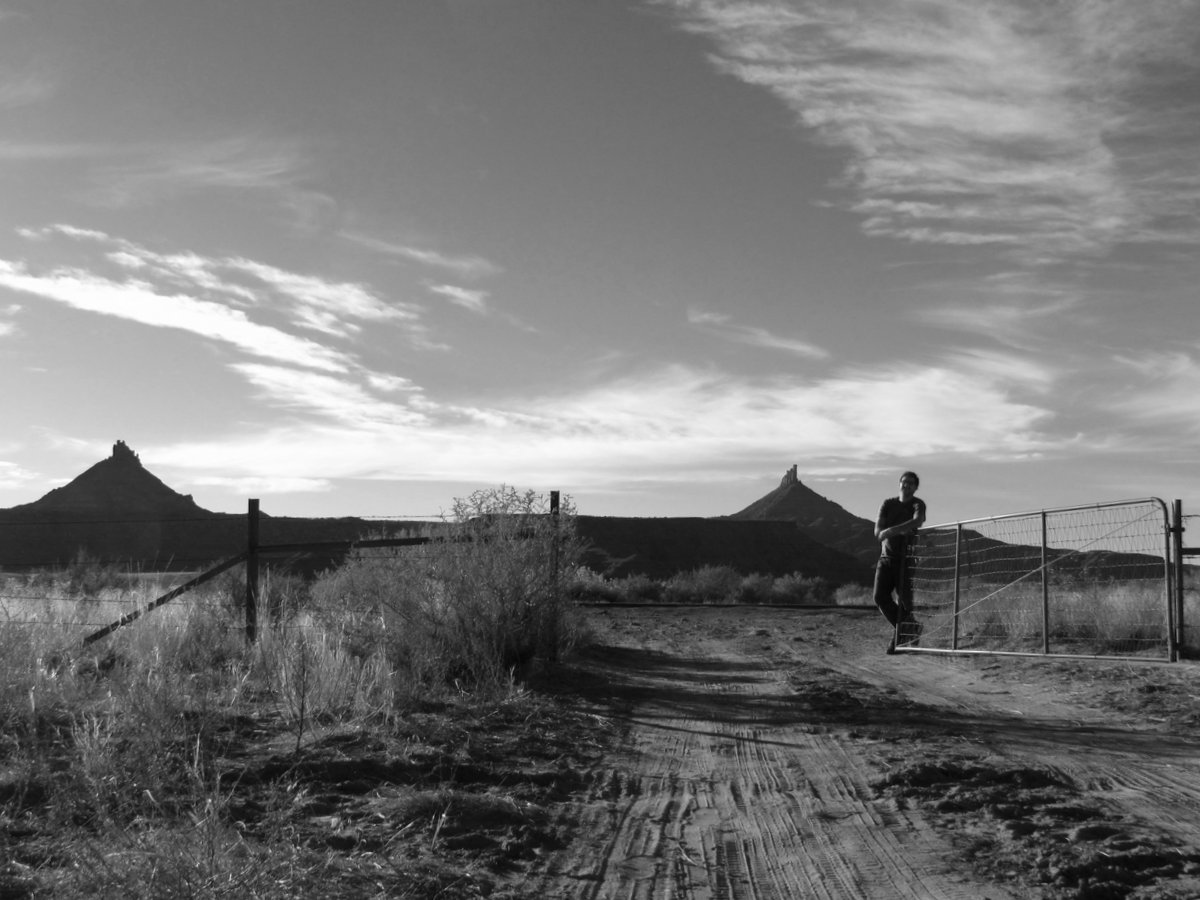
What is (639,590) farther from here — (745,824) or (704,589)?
(745,824)

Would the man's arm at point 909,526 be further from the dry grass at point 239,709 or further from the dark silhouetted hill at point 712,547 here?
the dark silhouetted hill at point 712,547

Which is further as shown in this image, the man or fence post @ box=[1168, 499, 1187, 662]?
the man

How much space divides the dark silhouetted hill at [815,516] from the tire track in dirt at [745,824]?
73543mm

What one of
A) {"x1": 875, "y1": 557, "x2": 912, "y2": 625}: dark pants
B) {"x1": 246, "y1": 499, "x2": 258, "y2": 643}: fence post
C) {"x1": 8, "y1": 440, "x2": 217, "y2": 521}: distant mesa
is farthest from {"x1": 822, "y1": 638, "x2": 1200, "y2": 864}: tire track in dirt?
{"x1": 8, "y1": 440, "x2": 217, "y2": 521}: distant mesa

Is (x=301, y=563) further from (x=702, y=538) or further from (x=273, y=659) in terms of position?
(x=273, y=659)

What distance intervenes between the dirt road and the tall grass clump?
3.08 ft

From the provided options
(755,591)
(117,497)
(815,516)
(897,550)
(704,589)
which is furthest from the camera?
(815,516)

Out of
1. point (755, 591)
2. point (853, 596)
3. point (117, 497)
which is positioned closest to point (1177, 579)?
point (853, 596)

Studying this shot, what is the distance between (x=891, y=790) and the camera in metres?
6.10

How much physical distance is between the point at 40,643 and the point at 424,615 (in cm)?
359

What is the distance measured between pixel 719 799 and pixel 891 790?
99 centimetres

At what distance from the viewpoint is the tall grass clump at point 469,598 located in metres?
10.5

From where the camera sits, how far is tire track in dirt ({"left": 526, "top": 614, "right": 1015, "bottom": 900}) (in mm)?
4484

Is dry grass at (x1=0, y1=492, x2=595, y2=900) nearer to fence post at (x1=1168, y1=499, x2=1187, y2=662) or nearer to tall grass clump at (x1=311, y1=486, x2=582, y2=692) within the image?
tall grass clump at (x1=311, y1=486, x2=582, y2=692)
